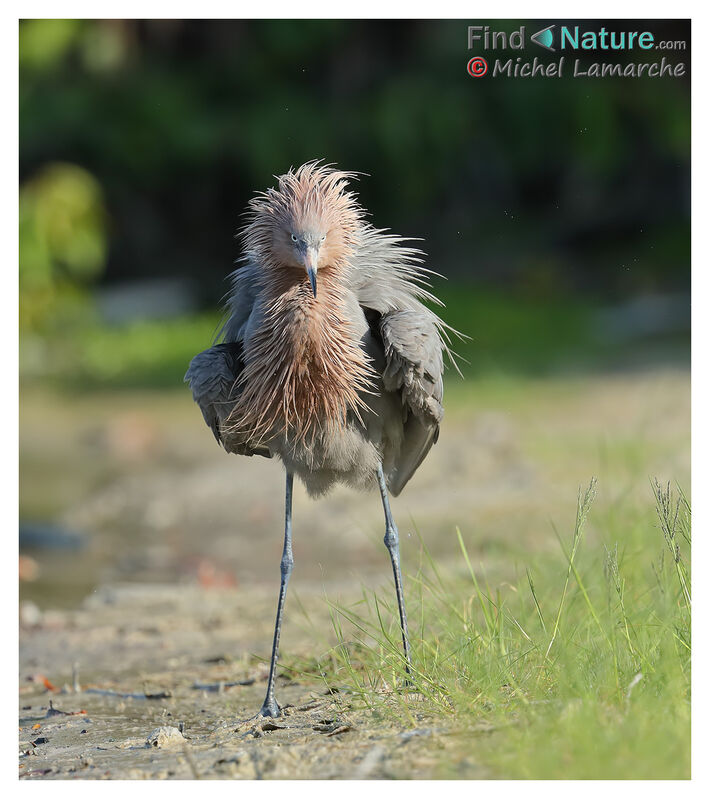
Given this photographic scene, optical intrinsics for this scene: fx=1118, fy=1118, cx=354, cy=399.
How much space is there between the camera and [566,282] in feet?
46.3

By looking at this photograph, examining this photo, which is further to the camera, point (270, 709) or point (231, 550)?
point (231, 550)

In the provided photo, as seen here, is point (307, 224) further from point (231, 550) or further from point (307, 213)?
point (231, 550)

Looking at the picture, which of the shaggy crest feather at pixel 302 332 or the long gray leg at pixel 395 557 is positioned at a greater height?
the shaggy crest feather at pixel 302 332

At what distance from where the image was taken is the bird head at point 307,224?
12.0ft

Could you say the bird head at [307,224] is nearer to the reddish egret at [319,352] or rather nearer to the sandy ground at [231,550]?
the reddish egret at [319,352]

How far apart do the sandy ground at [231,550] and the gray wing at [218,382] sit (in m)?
1.03

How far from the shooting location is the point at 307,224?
3.64m

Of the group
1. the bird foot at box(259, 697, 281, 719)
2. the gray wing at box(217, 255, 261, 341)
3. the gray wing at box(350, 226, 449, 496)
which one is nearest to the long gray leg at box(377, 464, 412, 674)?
the gray wing at box(350, 226, 449, 496)

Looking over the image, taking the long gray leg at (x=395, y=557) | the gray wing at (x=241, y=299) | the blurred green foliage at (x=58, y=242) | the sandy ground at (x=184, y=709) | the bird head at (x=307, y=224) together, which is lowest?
the sandy ground at (x=184, y=709)

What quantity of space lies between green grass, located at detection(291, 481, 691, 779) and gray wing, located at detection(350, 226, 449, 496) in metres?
0.51

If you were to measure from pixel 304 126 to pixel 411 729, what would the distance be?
9905mm

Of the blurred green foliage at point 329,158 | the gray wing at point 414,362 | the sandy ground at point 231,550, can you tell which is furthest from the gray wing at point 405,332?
the blurred green foliage at point 329,158

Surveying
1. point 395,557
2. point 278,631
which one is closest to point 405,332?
point 395,557

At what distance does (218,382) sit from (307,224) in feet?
2.18
